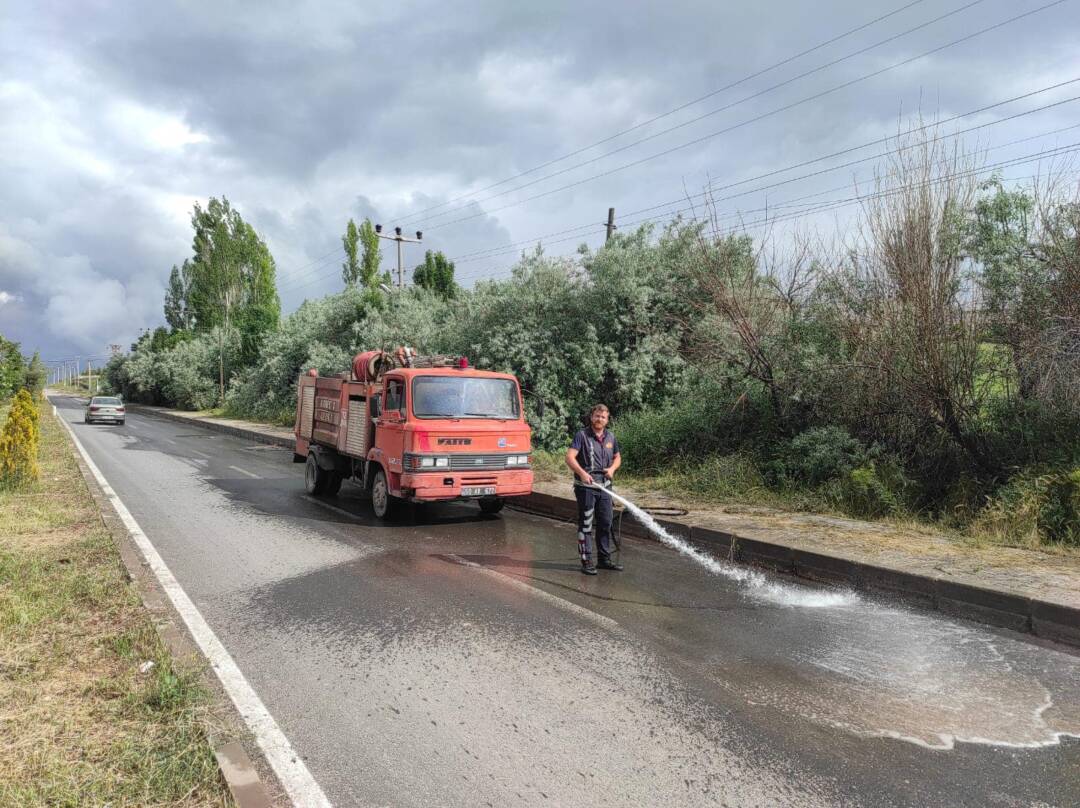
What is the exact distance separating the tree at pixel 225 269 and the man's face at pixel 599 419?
174ft

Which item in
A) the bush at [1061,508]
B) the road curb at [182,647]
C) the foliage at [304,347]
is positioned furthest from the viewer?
the foliage at [304,347]

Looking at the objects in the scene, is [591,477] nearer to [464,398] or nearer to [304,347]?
[464,398]

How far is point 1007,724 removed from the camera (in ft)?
12.6

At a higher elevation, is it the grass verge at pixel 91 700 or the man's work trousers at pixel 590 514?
the man's work trousers at pixel 590 514

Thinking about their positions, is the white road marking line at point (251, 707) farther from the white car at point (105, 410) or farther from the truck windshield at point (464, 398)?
the white car at point (105, 410)

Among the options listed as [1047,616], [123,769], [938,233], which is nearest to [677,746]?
[123,769]

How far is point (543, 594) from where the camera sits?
20.7 feet

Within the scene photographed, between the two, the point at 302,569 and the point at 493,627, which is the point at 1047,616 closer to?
the point at 493,627

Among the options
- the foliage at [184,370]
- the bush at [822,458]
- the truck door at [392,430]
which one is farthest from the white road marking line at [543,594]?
the foliage at [184,370]

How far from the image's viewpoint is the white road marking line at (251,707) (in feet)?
10.3

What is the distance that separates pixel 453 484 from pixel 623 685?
17.6 ft

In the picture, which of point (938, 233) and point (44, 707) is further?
point (938, 233)

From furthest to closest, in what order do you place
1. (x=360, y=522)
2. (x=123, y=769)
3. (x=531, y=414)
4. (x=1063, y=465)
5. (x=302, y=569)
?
(x=531, y=414)
(x=360, y=522)
(x=1063, y=465)
(x=302, y=569)
(x=123, y=769)

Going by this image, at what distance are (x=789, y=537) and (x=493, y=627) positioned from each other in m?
4.02
